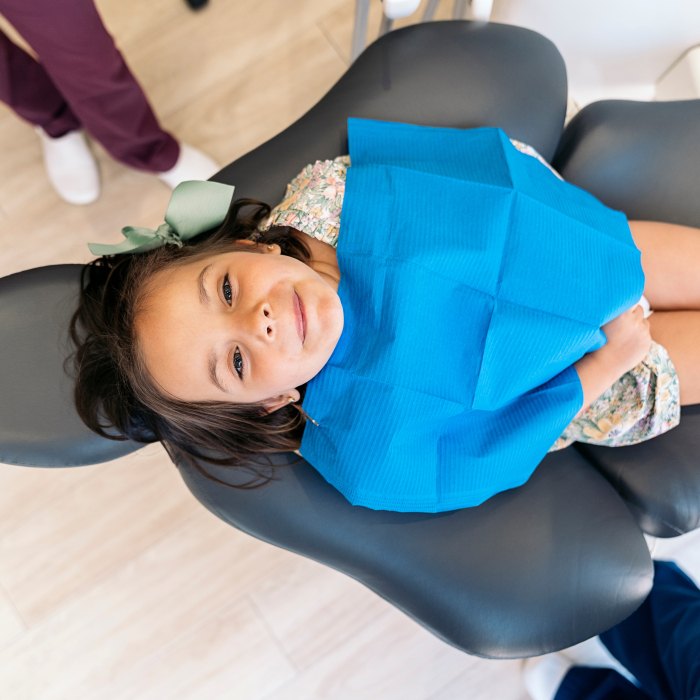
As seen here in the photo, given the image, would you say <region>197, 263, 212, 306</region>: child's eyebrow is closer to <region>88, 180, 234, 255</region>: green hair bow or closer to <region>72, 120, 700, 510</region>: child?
<region>72, 120, 700, 510</region>: child

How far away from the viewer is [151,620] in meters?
1.32

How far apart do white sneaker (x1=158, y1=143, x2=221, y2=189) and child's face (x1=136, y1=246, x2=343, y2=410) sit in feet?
2.14

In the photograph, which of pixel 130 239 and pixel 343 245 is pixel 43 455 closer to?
pixel 130 239

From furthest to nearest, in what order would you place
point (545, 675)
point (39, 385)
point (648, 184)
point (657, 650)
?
point (545, 675) → point (657, 650) → point (648, 184) → point (39, 385)

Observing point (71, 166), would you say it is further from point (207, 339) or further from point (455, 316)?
point (455, 316)

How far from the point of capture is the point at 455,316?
0.87 meters

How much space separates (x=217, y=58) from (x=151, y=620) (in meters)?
1.40

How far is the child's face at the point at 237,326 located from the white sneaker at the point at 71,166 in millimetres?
756

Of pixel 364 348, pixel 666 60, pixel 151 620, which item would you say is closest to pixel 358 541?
pixel 364 348

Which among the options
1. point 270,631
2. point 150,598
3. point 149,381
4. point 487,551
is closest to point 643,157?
point 487,551

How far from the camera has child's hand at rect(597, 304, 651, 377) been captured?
87cm

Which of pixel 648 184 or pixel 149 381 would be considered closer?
pixel 149 381

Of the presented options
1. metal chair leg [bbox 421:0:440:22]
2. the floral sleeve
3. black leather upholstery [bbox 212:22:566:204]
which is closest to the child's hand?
black leather upholstery [bbox 212:22:566:204]

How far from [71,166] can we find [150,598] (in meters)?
1.05
